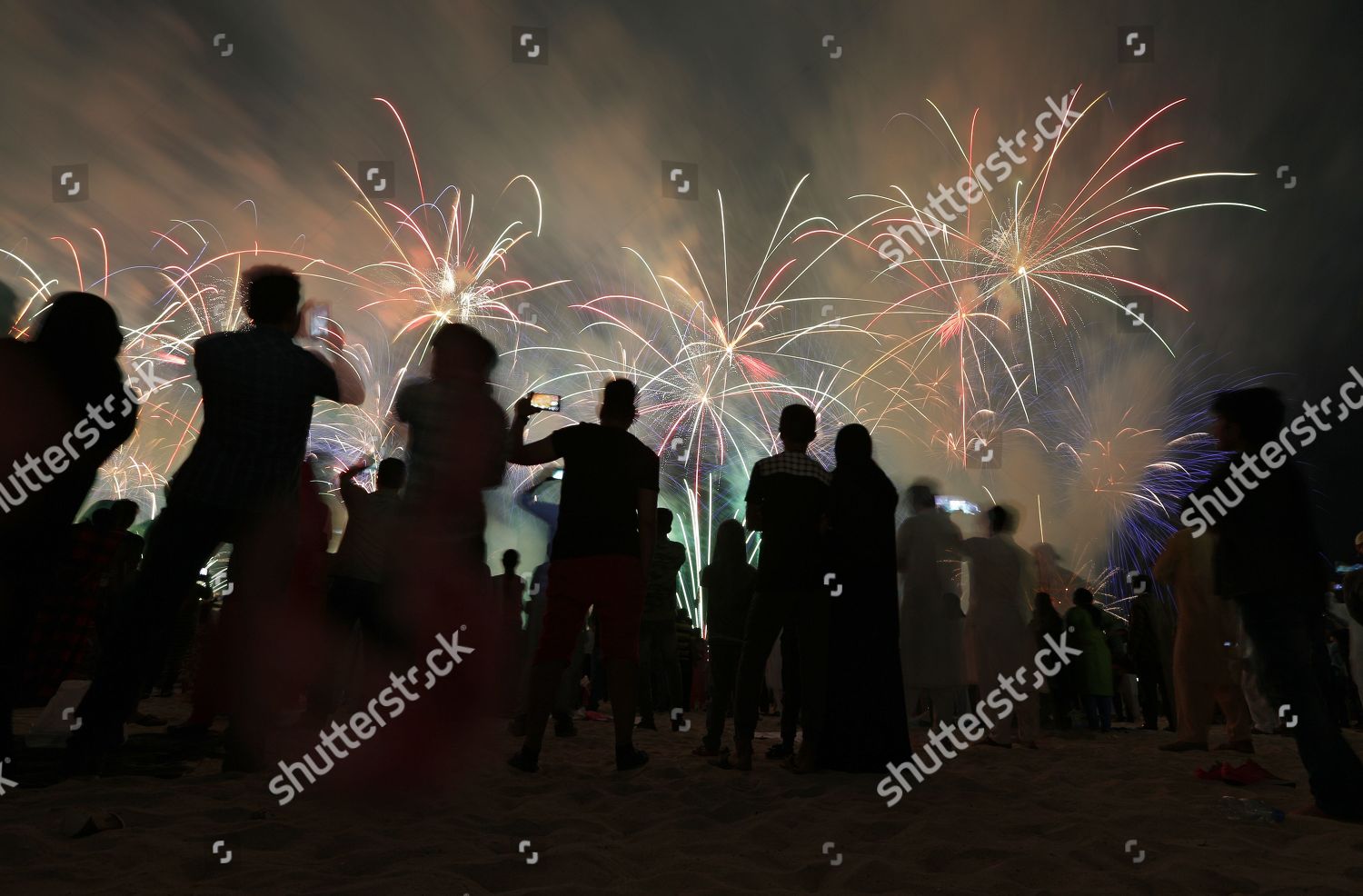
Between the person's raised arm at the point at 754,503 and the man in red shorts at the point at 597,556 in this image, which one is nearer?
the man in red shorts at the point at 597,556

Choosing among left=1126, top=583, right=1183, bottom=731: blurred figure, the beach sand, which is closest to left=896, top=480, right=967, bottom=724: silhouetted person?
the beach sand

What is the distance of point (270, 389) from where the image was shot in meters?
3.64

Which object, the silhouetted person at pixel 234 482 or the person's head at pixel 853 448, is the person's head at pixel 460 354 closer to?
the silhouetted person at pixel 234 482

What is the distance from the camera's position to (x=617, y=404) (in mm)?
4855

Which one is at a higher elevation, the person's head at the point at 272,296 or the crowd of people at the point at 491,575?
the person's head at the point at 272,296

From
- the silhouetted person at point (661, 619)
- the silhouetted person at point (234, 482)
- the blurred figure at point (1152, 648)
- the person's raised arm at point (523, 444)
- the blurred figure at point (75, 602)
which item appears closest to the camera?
the silhouetted person at point (234, 482)

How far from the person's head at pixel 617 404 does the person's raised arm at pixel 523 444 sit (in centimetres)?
47

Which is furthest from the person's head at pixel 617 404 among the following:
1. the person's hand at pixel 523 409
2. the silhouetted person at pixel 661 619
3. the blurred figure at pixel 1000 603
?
the blurred figure at pixel 1000 603

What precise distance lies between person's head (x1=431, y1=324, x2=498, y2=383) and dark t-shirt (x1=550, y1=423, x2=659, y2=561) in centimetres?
76

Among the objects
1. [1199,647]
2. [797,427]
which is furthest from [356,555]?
[1199,647]

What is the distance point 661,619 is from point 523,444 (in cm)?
388

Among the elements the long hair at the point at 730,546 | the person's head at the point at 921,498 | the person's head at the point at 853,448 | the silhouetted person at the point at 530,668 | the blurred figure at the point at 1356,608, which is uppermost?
the person's head at the point at 921,498

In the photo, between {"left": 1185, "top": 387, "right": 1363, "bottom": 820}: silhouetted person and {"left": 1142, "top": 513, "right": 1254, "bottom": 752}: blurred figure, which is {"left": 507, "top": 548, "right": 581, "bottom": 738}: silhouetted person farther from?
{"left": 1142, "top": 513, "right": 1254, "bottom": 752}: blurred figure

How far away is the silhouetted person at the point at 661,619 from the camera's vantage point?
25.3 feet
